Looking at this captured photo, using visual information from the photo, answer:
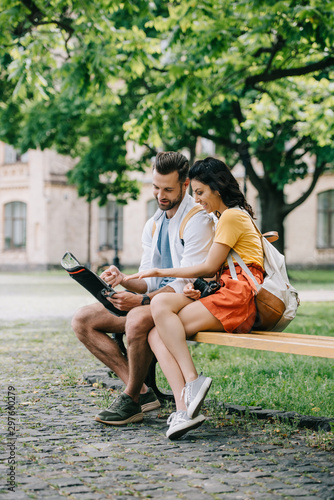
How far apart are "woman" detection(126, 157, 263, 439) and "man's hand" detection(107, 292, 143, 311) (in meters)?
0.17

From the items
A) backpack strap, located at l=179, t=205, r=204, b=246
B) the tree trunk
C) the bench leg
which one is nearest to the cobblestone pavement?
the bench leg

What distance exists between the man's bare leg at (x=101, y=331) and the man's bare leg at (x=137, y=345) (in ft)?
1.20

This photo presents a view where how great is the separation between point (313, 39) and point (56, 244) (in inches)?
1216

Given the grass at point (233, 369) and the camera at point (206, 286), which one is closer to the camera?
the camera at point (206, 286)

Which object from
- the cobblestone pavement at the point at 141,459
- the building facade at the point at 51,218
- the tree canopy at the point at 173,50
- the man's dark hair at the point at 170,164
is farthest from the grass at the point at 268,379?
the building facade at the point at 51,218

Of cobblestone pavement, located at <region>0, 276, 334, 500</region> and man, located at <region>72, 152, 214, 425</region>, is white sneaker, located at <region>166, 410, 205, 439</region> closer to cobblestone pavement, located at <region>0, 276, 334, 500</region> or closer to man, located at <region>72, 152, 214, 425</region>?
cobblestone pavement, located at <region>0, 276, 334, 500</region>

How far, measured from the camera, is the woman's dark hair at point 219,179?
4699 millimetres

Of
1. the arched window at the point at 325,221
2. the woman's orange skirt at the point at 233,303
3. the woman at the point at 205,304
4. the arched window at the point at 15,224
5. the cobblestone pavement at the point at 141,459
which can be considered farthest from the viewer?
the arched window at the point at 15,224

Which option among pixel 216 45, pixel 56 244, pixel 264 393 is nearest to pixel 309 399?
pixel 264 393

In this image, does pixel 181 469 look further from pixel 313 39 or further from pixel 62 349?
pixel 313 39

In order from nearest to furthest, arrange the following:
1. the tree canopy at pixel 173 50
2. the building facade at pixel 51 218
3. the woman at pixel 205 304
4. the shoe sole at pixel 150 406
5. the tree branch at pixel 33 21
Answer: the woman at pixel 205 304, the shoe sole at pixel 150 406, the tree canopy at pixel 173 50, the tree branch at pixel 33 21, the building facade at pixel 51 218

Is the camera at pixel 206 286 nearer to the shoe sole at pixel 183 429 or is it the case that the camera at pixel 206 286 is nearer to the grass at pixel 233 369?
the shoe sole at pixel 183 429

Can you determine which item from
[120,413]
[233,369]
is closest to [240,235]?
[120,413]

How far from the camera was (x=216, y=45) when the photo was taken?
9.80 meters
